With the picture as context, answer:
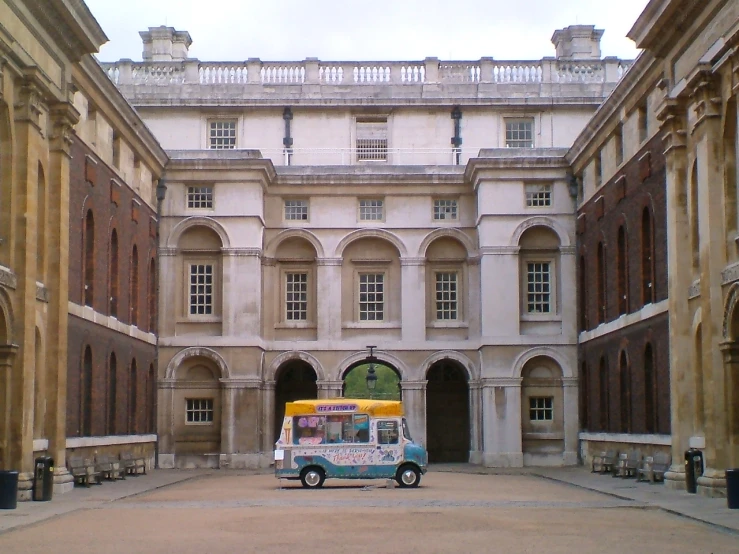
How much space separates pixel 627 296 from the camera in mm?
36219

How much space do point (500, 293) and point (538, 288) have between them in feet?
5.62

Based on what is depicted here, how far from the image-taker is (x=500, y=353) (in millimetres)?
Result: 43750

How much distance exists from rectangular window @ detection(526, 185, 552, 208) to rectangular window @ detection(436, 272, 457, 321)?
13.2 ft

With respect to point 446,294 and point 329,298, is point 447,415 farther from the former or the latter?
point 329,298

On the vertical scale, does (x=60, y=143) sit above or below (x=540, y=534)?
above

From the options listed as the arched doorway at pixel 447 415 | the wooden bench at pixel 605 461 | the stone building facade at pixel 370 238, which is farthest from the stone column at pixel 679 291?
the arched doorway at pixel 447 415

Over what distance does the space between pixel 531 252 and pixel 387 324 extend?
5.96 m

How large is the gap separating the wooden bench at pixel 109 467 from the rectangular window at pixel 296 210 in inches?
530

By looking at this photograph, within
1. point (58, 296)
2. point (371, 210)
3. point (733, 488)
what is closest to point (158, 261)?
point (371, 210)

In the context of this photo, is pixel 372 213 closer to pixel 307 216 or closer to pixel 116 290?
pixel 307 216

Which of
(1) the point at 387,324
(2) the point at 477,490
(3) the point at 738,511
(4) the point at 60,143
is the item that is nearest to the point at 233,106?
(1) the point at 387,324

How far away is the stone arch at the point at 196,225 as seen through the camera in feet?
145

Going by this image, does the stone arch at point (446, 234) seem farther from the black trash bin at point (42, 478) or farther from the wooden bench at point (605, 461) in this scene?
the black trash bin at point (42, 478)

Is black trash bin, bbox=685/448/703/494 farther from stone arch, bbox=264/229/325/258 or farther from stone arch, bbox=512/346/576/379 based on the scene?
stone arch, bbox=264/229/325/258
